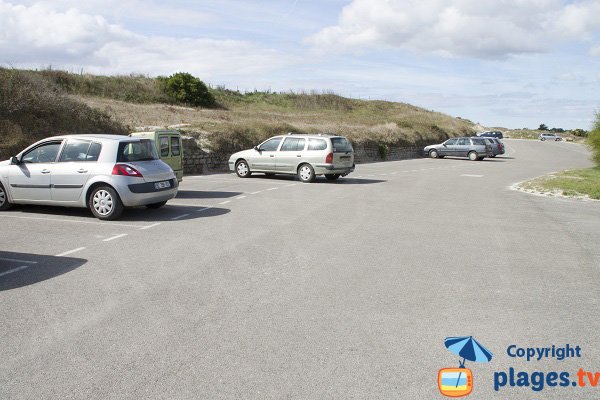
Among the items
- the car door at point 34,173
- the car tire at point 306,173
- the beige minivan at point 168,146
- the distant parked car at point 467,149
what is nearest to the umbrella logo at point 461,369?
the car door at point 34,173

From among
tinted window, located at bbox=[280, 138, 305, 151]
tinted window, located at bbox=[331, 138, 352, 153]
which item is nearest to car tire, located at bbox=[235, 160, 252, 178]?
tinted window, located at bbox=[280, 138, 305, 151]

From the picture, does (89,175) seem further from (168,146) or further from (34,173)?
(168,146)

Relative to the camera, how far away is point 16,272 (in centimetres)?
689

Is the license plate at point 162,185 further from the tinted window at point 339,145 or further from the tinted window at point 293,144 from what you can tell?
the tinted window at point 339,145

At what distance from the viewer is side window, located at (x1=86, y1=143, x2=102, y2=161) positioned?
36.0 ft

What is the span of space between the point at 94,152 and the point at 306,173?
911 centimetres

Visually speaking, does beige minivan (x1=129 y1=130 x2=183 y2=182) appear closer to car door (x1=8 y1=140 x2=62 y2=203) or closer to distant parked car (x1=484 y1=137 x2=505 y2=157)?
car door (x1=8 y1=140 x2=62 y2=203)

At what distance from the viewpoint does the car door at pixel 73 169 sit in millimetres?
10906

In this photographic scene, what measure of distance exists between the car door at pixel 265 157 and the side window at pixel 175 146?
461cm

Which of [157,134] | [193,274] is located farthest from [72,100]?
[193,274]

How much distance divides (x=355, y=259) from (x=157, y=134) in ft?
30.0

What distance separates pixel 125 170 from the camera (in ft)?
35.5

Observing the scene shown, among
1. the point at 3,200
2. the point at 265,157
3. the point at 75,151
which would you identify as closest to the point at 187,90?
the point at 265,157

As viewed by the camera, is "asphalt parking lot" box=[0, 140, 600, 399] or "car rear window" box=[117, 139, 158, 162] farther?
"car rear window" box=[117, 139, 158, 162]
